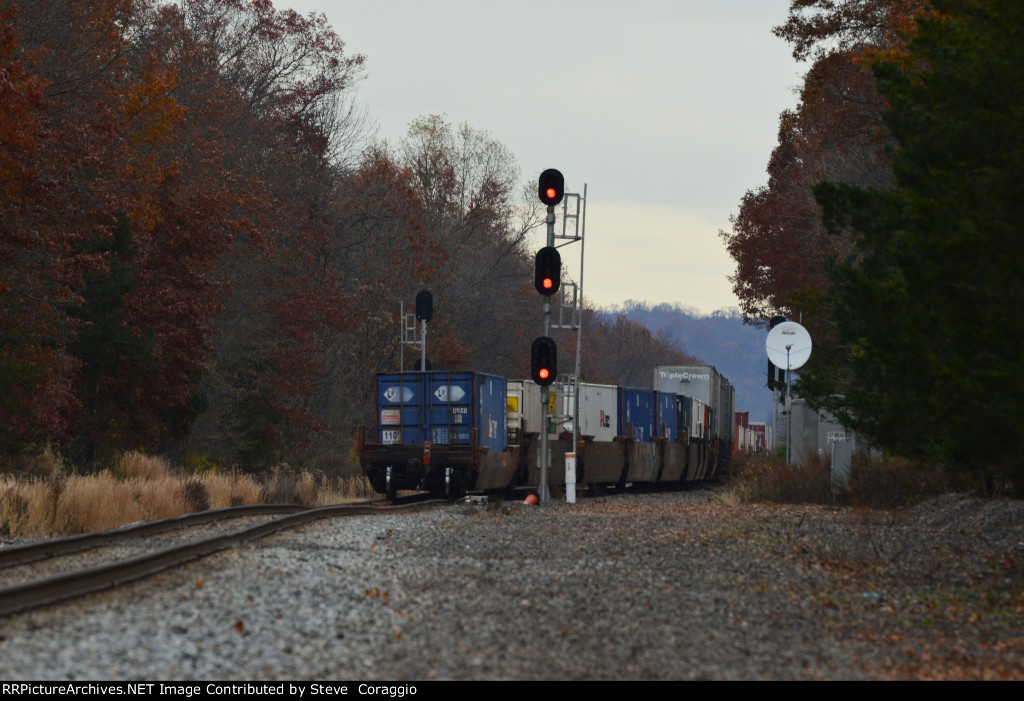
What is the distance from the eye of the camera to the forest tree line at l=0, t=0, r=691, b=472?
71.9 ft

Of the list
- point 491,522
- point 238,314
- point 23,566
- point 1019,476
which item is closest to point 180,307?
point 238,314

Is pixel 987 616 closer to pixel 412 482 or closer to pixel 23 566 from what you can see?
pixel 23 566

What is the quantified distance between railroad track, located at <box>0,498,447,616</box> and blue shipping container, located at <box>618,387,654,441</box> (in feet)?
50.5

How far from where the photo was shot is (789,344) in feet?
72.8

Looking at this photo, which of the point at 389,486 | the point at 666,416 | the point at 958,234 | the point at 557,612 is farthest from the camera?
the point at 666,416

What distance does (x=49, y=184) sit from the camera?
21422 millimetres

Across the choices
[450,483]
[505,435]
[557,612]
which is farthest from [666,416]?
[557,612]

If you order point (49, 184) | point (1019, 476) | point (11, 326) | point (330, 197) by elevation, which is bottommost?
point (1019, 476)

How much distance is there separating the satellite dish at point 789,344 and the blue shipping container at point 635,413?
30.8ft

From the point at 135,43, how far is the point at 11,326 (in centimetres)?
1458

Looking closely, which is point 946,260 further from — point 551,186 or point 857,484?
point 551,186

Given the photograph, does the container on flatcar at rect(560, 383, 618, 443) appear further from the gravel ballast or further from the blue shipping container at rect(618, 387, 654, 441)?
the gravel ballast

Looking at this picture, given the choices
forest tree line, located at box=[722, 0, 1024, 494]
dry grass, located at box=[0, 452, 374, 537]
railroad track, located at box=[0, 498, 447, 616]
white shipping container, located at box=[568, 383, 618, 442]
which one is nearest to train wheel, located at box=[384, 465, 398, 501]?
dry grass, located at box=[0, 452, 374, 537]

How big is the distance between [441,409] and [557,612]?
56.1 feet
